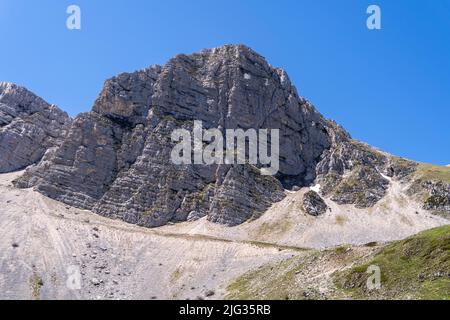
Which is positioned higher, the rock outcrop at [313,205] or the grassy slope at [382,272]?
the rock outcrop at [313,205]

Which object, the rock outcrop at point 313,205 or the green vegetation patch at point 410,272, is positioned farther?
the rock outcrop at point 313,205

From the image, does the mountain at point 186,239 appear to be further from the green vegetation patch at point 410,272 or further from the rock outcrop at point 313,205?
the rock outcrop at point 313,205

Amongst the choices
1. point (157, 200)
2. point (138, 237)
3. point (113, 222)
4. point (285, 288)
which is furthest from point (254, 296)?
point (157, 200)

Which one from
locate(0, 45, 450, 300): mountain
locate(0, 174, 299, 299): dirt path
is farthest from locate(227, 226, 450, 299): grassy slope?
locate(0, 174, 299, 299): dirt path

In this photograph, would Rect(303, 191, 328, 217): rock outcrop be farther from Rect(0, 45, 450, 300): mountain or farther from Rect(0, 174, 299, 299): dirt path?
Rect(0, 174, 299, 299): dirt path

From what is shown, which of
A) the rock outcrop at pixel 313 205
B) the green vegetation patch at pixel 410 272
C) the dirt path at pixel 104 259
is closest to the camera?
the green vegetation patch at pixel 410 272

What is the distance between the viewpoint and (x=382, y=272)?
5894 centimetres

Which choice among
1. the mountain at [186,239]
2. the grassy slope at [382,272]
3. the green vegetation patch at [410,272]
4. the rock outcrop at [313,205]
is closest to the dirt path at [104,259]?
the mountain at [186,239]

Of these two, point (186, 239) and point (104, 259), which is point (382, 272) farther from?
point (186, 239)

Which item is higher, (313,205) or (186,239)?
(313,205)

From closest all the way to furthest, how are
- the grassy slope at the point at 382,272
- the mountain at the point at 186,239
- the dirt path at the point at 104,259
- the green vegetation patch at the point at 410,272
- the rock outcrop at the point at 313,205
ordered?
the green vegetation patch at the point at 410,272 → the grassy slope at the point at 382,272 → the mountain at the point at 186,239 → the dirt path at the point at 104,259 → the rock outcrop at the point at 313,205

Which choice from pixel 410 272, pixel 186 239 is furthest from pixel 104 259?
pixel 410 272

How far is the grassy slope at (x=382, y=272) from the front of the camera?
52531 mm
